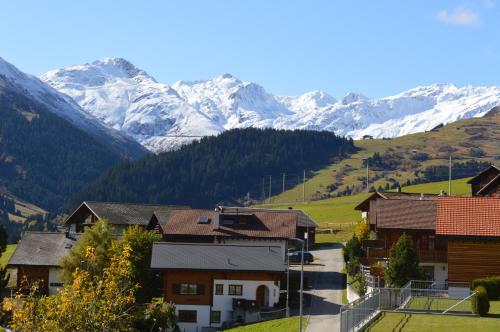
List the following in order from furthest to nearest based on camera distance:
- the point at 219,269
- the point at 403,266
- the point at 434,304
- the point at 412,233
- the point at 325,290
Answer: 1. the point at 325,290
2. the point at 412,233
3. the point at 219,269
4. the point at 403,266
5. the point at 434,304

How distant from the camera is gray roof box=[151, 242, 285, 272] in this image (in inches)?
2948

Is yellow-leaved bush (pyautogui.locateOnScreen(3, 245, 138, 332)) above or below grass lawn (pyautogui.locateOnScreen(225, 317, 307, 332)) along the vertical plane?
above

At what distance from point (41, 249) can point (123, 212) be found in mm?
22081

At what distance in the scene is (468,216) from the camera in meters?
66.8

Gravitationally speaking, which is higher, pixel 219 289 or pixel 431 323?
pixel 219 289

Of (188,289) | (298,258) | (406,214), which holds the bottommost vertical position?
(188,289)

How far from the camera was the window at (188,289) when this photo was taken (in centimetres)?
7475

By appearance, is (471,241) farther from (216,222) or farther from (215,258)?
(216,222)

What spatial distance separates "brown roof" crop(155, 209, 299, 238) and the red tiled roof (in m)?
24.8

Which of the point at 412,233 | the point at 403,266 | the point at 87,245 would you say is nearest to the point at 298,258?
the point at 412,233

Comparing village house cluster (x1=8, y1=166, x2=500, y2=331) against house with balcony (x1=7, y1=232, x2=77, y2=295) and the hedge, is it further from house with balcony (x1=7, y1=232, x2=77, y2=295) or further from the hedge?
the hedge

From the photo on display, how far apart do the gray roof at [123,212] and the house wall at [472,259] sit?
2085 inches

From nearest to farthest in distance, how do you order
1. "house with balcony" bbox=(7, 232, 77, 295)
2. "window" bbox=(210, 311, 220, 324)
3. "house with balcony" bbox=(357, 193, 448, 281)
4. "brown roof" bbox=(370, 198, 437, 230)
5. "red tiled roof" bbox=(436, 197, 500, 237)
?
"red tiled roof" bbox=(436, 197, 500, 237)
"window" bbox=(210, 311, 220, 324)
"house with balcony" bbox=(357, 193, 448, 281)
"brown roof" bbox=(370, 198, 437, 230)
"house with balcony" bbox=(7, 232, 77, 295)

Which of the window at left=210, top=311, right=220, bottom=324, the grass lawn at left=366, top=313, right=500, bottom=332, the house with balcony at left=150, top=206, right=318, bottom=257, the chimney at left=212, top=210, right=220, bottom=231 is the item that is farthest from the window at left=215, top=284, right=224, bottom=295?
the grass lawn at left=366, top=313, right=500, bottom=332
